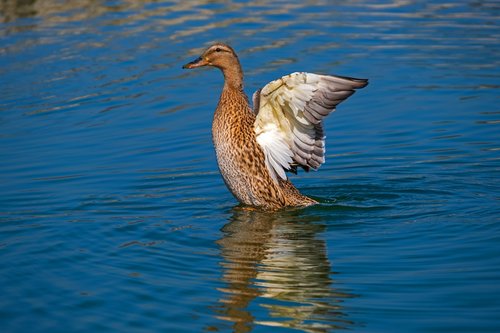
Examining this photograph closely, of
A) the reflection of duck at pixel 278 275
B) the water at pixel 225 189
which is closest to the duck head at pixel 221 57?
the water at pixel 225 189

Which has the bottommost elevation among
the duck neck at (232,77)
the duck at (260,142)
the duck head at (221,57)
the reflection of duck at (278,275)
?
the reflection of duck at (278,275)

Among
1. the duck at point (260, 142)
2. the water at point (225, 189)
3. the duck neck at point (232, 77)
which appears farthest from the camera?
the duck neck at point (232, 77)

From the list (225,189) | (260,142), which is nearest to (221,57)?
(260,142)

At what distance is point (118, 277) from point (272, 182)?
8.07ft

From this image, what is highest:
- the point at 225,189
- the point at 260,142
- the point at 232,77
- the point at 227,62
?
the point at 227,62

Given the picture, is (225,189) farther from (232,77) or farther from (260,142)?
(232,77)

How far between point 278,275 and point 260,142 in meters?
2.11

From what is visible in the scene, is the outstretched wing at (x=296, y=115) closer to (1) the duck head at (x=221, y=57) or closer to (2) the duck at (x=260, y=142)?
(2) the duck at (x=260, y=142)

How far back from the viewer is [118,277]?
7258mm

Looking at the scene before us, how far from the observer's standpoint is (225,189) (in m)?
9.92

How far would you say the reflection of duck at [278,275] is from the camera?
6.46 metres

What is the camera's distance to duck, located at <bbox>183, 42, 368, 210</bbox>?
879 centimetres

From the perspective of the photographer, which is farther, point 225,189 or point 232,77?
point 225,189

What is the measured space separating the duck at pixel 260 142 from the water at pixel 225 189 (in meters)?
0.23
